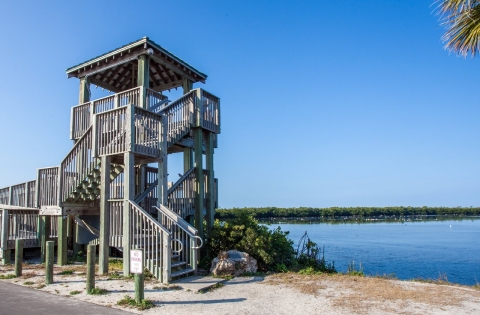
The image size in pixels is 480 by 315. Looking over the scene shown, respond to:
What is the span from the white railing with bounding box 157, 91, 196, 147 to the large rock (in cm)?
394

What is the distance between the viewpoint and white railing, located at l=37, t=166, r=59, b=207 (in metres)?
12.3

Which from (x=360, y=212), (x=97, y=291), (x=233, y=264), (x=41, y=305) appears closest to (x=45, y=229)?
(x=97, y=291)

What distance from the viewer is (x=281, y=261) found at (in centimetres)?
1267

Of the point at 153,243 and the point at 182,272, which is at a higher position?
the point at 153,243

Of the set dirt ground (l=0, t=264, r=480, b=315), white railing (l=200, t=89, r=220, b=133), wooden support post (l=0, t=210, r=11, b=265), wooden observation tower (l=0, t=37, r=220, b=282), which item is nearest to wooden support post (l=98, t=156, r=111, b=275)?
wooden observation tower (l=0, t=37, r=220, b=282)

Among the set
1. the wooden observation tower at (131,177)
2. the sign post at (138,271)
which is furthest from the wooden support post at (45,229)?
the sign post at (138,271)

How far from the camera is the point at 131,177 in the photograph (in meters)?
10.1

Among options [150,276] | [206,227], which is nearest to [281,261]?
[206,227]

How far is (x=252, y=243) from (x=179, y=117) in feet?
15.6

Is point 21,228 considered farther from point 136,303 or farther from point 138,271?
point 136,303

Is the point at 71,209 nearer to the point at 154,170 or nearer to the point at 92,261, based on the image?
the point at 154,170

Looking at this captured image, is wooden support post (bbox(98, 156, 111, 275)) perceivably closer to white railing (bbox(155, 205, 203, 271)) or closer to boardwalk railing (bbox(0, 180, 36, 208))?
white railing (bbox(155, 205, 203, 271))

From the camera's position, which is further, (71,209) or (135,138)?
(71,209)

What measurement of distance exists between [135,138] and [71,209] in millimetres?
3948
